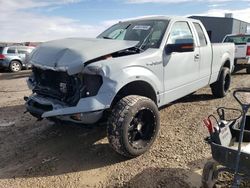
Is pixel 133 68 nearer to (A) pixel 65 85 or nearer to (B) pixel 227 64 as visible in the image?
(A) pixel 65 85

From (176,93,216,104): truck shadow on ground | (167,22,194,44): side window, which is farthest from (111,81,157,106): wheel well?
(176,93,216,104): truck shadow on ground

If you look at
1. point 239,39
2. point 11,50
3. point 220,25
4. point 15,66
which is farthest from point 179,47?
point 220,25

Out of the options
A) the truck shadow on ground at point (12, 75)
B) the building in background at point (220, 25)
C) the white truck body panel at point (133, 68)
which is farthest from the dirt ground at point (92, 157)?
the building in background at point (220, 25)

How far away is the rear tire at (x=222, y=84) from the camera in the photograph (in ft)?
24.6

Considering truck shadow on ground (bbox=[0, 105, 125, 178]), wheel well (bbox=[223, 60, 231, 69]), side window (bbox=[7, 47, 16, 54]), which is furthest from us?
side window (bbox=[7, 47, 16, 54])

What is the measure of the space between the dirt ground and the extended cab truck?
0.34 metres

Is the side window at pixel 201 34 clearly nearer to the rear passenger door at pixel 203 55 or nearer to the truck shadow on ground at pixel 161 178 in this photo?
the rear passenger door at pixel 203 55

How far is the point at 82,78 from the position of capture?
13.7 feet

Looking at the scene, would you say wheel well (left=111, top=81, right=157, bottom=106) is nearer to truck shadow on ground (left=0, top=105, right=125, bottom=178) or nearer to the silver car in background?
truck shadow on ground (left=0, top=105, right=125, bottom=178)

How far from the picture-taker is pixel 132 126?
429cm

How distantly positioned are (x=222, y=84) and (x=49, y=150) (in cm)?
454

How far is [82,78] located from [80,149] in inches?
49.9

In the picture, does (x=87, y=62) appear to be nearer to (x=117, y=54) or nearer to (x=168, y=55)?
(x=117, y=54)

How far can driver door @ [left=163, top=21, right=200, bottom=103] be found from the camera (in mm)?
5148
